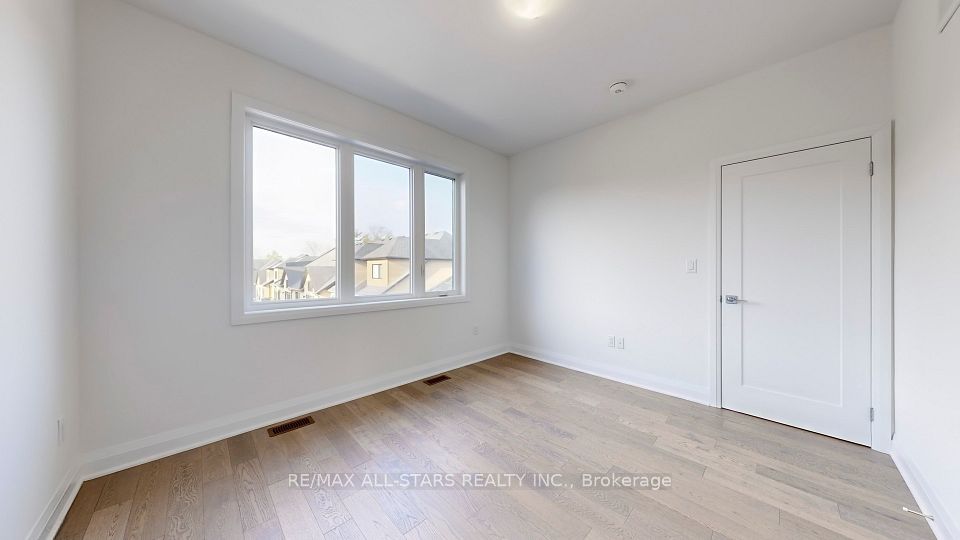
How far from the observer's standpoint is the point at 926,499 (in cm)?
151

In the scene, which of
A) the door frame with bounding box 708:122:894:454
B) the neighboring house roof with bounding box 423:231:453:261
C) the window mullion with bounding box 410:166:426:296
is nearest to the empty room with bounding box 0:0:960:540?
the door frame with bounding box 708:122:894:454

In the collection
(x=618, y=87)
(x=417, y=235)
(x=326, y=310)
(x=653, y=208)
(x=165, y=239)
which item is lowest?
(x=326, y=310)

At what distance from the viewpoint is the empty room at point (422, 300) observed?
144 cm

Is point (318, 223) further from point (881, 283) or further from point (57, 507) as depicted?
point (881, 283)

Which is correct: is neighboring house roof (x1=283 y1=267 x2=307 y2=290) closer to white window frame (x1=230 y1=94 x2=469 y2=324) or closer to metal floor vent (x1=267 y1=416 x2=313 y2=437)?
white window frame (x1=230 y1=94 x2=469 y2=324)

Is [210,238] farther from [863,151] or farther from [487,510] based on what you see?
[863,151]

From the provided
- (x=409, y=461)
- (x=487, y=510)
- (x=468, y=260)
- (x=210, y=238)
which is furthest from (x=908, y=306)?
(x=210, y=238)

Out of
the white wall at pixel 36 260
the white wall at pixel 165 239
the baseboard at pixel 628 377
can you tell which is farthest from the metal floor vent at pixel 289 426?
the baseboard at pixel 628 377

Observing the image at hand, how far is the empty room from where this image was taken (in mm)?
1436

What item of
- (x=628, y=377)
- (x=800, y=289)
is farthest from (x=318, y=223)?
(x=800, y=289)

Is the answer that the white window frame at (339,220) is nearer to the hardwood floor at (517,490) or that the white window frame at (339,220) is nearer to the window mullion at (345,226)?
the window mullion at (345,226)

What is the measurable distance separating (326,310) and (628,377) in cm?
293

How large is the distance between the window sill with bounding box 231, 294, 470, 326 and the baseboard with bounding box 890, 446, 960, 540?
3356mm

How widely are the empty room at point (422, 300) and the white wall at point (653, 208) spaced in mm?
26
